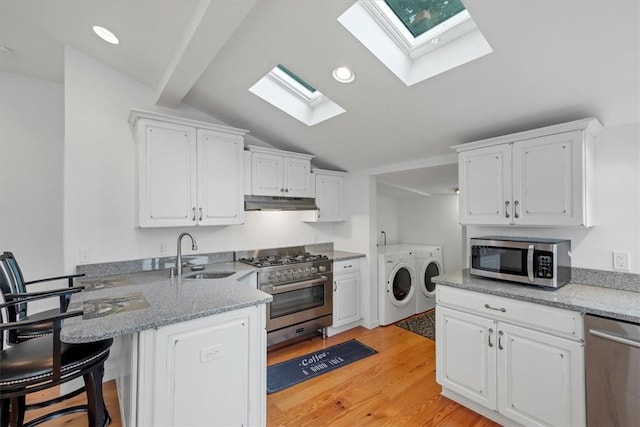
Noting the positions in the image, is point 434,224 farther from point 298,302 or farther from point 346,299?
point 298,302

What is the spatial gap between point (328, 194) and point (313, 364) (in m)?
2.05

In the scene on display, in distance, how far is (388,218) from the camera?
4992mm

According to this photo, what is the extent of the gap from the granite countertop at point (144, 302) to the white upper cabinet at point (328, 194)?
188 centimetres

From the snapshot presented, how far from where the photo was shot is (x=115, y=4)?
1825 millimetres

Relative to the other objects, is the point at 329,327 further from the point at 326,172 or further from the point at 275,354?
the point at 326,172

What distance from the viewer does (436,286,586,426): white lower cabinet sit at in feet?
5.41

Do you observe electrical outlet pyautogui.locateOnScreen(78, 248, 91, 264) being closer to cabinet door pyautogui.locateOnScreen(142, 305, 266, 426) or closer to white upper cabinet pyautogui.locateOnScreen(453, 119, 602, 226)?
cabinet door pyautogui.locateOnScreen(142, 305, 266, 426)

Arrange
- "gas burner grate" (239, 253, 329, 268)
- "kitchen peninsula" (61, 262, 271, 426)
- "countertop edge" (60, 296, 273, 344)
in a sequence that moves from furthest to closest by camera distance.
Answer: "gas burner grate" (239, 253, 329, 268), "kitchen peninsula" (61, 262, 271, 426), "countertop edge" (60, 296, 273, 344)

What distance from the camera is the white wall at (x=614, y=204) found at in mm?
1930

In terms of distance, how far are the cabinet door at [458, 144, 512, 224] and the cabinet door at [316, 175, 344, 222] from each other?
1737 millimetres

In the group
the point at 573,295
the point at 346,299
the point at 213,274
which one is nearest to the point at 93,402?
the point at 213,274

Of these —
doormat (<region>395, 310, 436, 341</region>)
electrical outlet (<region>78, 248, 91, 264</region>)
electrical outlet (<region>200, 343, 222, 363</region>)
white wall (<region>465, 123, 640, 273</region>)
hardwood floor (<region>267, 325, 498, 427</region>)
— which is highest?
white wall (<region>465, 123, 640, 273</region>)

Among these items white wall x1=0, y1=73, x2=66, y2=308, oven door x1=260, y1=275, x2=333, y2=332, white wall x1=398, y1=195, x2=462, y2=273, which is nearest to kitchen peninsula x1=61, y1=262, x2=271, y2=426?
oven door x1=260, y1=275, x2=333, y2=332

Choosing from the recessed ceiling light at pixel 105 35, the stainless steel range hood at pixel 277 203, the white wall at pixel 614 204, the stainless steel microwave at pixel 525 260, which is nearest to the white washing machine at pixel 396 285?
the stainless steel range hood at pixel 277 203
